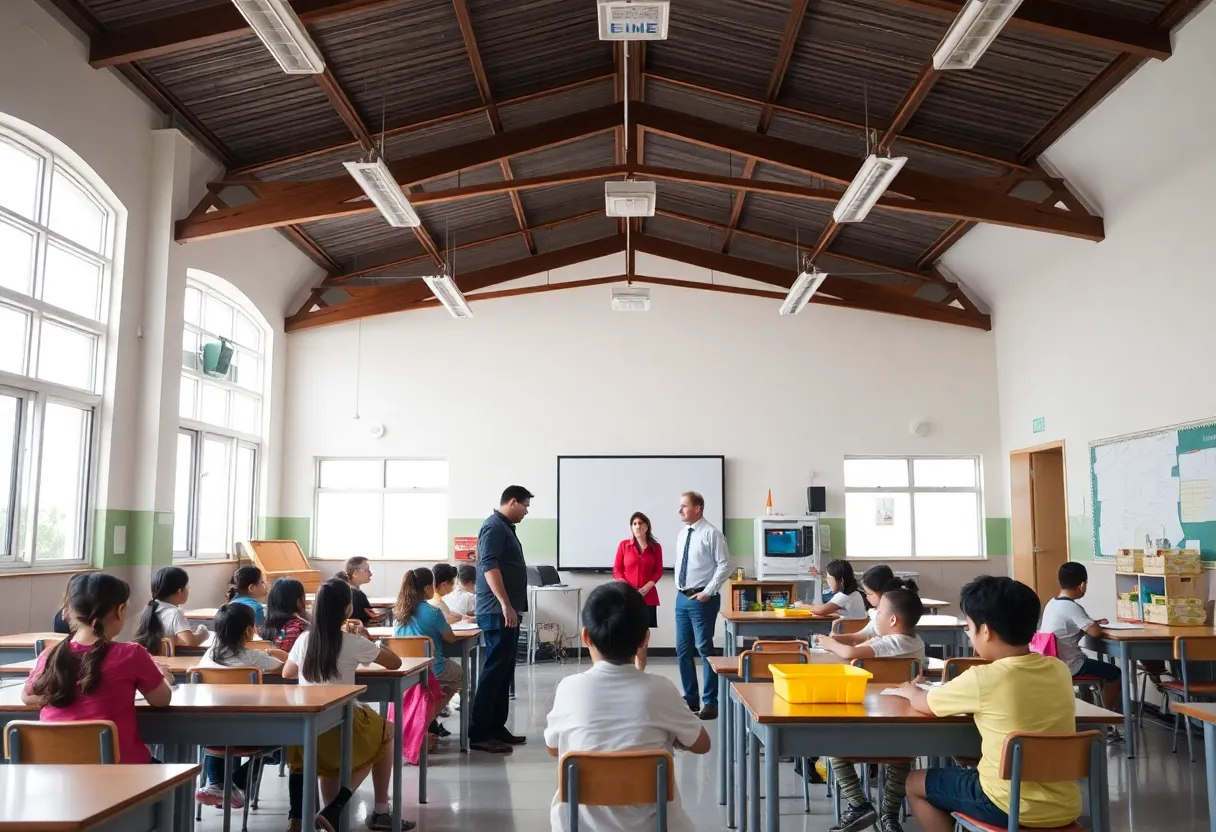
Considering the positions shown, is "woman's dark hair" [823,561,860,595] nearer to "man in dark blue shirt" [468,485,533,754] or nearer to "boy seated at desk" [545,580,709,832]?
"man in dark blue shirt" [468,485,533,754]

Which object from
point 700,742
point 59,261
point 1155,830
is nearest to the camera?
point 700,742

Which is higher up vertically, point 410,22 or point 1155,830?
point 410,22

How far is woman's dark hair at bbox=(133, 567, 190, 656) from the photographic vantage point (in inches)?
189

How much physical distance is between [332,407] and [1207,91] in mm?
8619

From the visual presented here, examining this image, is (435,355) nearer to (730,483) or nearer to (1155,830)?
(730,483)

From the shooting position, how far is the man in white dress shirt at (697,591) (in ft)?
21.9

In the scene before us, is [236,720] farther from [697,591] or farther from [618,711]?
[697,591]

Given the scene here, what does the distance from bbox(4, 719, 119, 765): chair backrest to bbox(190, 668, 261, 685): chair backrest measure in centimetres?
97

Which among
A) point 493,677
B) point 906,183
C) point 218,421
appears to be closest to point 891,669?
point 493,677

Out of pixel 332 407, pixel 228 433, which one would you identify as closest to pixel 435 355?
pixel 332 407

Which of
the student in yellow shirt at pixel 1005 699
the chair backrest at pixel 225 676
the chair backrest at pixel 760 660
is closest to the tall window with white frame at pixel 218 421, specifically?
the chair backrest at pixel 225 676

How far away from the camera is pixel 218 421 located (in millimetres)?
9523

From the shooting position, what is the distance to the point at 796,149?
7.73 meters

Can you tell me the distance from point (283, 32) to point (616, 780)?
4.04 metres
